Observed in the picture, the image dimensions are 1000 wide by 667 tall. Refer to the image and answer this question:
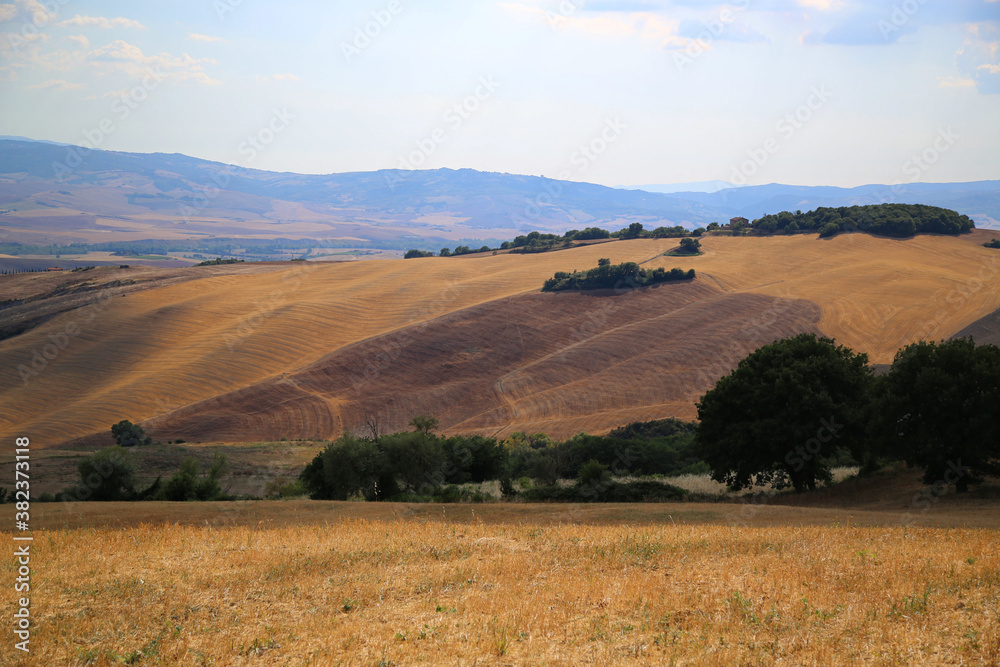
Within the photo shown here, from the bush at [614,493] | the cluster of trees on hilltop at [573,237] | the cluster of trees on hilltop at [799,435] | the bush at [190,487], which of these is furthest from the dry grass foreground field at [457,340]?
the bush at [190,487]

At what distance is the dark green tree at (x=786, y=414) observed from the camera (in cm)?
2695

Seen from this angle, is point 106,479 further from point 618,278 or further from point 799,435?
point 618,278

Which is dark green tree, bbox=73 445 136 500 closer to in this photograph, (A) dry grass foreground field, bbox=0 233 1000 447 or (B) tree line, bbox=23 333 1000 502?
(B) tree line, bbox=23 333 1000 502

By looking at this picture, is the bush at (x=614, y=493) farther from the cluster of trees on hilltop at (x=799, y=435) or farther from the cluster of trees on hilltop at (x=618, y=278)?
the cluster of trees on hilltop at (x=618, y=278)

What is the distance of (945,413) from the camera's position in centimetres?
2344

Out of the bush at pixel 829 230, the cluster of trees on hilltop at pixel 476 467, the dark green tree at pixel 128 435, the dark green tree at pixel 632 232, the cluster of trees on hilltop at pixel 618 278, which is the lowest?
the dark green tree at pixel 128 435

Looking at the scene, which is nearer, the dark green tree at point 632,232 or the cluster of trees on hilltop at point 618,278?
the cluster of trees on hilltop at point 618,278

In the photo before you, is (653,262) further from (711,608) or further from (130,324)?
(711,608)

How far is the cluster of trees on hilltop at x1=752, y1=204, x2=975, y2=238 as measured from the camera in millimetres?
97750

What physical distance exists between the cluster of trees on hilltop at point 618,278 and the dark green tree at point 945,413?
5970 centimetres

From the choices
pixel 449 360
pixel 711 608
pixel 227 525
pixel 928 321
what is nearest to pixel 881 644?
pixel 711 608

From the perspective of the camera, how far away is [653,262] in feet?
307

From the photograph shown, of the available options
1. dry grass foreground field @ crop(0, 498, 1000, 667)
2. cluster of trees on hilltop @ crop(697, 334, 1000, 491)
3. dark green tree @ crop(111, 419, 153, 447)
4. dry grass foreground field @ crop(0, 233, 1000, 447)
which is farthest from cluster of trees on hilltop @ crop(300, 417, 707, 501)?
dark green tree @ crop(111, 419, 153, 447)

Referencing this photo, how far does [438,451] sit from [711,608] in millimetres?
22930
